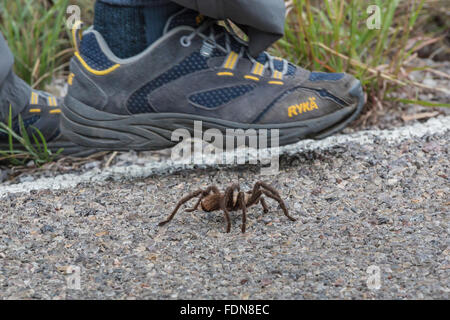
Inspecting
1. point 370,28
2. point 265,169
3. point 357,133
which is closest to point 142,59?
point 265,169

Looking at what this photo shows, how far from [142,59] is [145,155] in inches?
24.3

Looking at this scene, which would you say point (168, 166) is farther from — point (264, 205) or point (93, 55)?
point (264, 205)

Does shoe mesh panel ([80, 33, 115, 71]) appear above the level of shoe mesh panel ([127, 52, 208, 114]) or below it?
above

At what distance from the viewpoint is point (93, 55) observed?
7.16 feet

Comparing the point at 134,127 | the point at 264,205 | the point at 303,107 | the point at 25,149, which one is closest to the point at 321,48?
the point at 303,107

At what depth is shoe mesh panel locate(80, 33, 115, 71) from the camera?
2.17 m

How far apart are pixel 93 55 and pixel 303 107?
0.81 metres

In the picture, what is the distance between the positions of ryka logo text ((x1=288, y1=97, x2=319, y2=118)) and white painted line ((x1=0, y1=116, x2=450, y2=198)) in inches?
8.7

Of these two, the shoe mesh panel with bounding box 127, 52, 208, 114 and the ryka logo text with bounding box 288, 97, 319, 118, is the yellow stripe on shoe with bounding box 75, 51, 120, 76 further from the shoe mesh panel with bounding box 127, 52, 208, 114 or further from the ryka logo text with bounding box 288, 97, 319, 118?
the ryka logo text with bounding box 288, 97, 319, 118

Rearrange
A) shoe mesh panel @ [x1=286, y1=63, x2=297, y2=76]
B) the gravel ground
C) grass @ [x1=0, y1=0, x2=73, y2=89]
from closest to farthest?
the gravel ground < shoe mesh panel @ [x1=286, y1=63, x2=297, y2=76] < grass @ [x1=0, y1=0, x2=73, y2=89]

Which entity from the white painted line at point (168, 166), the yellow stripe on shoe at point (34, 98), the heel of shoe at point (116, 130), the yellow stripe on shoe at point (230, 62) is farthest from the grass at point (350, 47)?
the yellow stripe on shoe at point (34, 98)

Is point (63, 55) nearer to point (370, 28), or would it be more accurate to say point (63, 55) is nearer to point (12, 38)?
point (12, 38)

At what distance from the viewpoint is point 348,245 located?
1.64 metres

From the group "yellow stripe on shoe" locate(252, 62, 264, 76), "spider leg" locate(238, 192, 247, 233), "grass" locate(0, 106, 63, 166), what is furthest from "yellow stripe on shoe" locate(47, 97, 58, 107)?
"spider leg" locate(238, 192, 247, 233)
